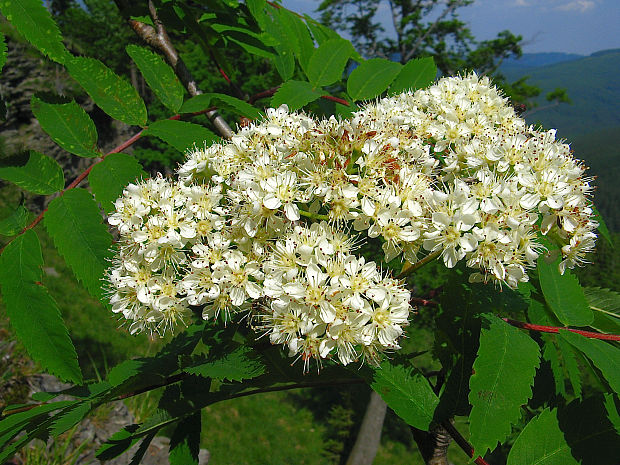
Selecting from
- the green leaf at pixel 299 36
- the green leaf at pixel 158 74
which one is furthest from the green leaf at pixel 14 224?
the green leaf at pixel 299 36

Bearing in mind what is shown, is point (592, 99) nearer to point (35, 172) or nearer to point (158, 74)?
point (158, 74)

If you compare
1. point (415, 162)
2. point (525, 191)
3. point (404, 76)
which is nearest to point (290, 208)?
point (415, 162)

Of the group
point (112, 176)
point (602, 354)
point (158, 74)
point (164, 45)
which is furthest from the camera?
point (164, 45)

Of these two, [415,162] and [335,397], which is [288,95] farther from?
[335,397]

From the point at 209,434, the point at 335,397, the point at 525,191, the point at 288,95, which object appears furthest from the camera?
the point at 335,397

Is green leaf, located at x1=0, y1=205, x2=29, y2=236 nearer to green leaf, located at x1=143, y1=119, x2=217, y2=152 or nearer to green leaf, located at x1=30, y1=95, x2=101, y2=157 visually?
green leaf, located at x1=30, y1=95, x2=101, y2=157

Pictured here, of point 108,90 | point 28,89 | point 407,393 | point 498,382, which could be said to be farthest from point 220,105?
point 28,89
